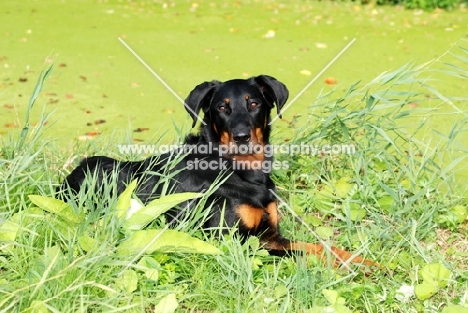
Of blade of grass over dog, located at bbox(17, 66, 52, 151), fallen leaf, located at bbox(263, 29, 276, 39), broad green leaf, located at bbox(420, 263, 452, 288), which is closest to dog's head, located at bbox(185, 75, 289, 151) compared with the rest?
blade of grass over dog, located at bbox(17, 66, 52, 151)

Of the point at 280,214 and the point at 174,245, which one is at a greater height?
the point at 174,245

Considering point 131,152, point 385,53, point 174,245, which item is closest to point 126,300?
point 174,245

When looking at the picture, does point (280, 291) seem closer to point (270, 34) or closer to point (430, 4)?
point (270, 34)

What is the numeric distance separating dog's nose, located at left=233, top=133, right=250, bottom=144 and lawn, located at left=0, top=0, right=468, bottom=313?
402mm

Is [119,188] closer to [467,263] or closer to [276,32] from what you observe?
[467,263]

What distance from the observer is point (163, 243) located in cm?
316

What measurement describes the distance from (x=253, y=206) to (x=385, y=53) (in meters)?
3.90

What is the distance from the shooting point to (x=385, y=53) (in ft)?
23.1

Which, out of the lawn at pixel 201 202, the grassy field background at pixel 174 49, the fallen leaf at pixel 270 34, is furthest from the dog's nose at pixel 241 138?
the fallen leaf at pixel 270 34

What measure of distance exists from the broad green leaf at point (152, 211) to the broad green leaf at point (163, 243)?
0.08 m

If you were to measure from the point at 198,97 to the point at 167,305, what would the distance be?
1335 millimetres

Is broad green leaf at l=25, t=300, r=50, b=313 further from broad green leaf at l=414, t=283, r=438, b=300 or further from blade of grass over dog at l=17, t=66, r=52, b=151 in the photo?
broad green leaf at l=414, t=283, r=438, b=300

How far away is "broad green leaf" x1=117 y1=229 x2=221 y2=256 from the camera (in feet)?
10.3

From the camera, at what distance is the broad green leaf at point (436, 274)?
325 cm
